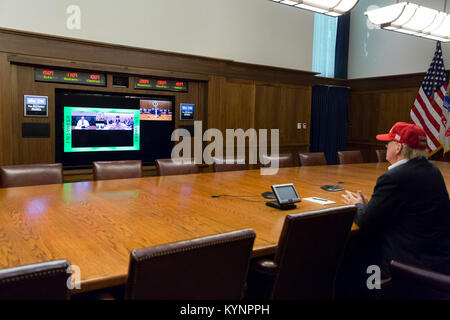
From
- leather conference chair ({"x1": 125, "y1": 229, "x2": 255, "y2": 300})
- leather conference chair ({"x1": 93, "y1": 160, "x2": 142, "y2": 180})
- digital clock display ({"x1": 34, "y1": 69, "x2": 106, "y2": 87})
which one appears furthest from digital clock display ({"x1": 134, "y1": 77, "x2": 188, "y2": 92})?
leather conference chair ({"x1": 125, "y1": 229, "x2": 255, "y2": 300})

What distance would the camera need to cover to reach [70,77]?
5.13 meters

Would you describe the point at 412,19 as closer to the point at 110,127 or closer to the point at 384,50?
the point at 384,50

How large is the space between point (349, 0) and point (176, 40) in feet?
10.3

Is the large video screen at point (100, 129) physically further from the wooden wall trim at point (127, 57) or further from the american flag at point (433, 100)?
the american flag at point (433, 100)

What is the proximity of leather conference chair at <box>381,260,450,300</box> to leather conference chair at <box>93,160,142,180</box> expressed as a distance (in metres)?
2.60

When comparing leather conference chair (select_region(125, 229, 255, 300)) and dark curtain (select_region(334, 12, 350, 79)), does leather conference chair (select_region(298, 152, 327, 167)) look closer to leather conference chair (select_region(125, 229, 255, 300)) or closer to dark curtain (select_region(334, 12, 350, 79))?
leather conference chair (select_region(125, 229, 255, 300))

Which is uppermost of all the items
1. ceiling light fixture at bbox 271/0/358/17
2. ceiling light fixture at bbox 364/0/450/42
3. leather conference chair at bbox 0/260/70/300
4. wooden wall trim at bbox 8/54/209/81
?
ceiling light fixture at bbox 364/0/450/42

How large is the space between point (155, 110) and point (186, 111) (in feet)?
1.72

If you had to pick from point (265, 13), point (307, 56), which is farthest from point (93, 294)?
point (307, 56)

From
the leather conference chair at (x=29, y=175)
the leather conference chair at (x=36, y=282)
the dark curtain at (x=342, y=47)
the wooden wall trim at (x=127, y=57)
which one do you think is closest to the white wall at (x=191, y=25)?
the wooden wall trim at (x=127, y=57)

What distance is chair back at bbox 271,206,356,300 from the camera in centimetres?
161

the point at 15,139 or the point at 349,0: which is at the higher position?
the point at 349,0

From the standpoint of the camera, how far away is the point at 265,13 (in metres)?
6.98
